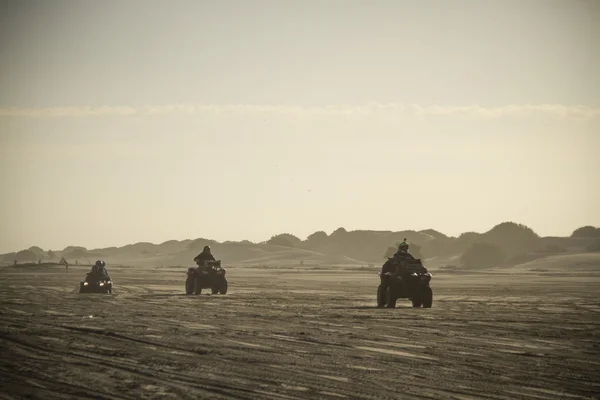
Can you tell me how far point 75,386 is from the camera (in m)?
11.6

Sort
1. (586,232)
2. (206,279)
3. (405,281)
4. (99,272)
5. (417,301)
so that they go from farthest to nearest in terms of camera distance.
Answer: (586,232) < (99,272) < (206,279) < (417,301) < (405,281)

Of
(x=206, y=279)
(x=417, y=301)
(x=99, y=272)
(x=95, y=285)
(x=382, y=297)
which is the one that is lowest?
(x=417, y=301)

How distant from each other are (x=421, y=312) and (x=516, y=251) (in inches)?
5999

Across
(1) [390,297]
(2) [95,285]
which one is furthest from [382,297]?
(2) [95,285]

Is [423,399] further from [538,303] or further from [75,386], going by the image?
[538,303]

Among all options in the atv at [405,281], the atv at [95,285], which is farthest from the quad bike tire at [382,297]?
the atv at [95,285]

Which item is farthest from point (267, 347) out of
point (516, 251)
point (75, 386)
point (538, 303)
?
point (516, 251)

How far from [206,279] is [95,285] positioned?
4.97 meters

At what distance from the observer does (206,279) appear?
124 feet

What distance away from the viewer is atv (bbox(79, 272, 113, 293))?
3841cm

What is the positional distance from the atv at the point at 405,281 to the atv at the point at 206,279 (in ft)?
35.1

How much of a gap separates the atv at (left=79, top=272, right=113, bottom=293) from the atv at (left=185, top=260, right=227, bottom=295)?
146 inches

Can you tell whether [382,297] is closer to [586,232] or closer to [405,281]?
[405,281]

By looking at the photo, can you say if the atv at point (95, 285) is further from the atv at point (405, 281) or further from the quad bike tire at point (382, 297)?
the atv at point (405, 281)
